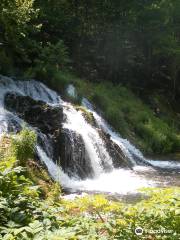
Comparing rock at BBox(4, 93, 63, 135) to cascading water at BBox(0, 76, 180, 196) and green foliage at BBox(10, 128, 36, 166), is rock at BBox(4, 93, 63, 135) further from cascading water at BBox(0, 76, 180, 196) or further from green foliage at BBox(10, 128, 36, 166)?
green foliage at BBox(10, 128, 36, 166)

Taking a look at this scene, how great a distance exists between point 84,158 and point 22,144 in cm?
499

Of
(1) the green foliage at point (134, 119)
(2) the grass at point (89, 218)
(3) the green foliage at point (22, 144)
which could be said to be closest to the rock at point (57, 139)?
(3) the green foliage at point (22, 144)

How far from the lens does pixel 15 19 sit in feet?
61.4

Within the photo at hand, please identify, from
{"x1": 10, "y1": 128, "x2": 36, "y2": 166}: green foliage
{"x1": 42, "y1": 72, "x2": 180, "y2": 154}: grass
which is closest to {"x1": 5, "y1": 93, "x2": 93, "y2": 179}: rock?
{"x1": 10, "y1": 128, "x2": 36, "y2": 166}: green foliage

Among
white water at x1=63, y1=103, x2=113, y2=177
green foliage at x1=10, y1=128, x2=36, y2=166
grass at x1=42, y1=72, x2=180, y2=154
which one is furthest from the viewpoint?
grass at x1=42, y1=72, x2=180, y2=154

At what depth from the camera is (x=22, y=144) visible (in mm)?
10430

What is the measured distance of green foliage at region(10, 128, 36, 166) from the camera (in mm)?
10383

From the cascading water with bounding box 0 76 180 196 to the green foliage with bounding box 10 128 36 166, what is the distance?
180 centimetres

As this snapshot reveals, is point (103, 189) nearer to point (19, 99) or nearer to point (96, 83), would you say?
point (19, 99)

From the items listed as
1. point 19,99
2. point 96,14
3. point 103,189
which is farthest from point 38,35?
point 103,189

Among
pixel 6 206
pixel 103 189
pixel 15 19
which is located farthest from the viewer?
pixel 15 19

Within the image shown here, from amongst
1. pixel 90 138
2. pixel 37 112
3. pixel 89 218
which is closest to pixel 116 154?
pixel 90 138

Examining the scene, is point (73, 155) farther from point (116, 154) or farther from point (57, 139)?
point (116, 154)

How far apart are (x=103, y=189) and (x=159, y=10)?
59.7 ft
